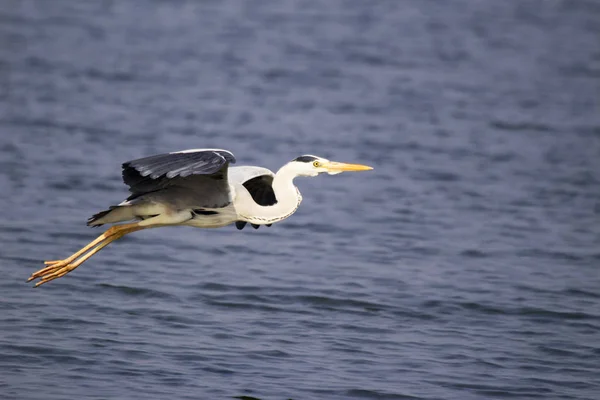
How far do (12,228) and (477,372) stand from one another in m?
5.93

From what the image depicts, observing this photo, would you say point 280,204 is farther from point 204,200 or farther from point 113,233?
point 113,233

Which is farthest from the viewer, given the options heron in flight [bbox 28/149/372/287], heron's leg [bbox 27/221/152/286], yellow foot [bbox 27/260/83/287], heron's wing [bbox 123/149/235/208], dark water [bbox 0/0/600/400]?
dark water [bbox 0/0/600/400]

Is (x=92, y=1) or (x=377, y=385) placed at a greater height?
(x=92, y=1)

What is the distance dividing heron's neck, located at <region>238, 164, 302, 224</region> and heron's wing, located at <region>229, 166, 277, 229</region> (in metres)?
0.26

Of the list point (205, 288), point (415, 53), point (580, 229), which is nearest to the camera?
point (205, 288)

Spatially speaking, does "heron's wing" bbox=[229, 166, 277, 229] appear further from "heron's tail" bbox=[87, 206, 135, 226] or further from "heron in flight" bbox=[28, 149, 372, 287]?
"heron's tail" bbox=[87, 206, 135, 226]

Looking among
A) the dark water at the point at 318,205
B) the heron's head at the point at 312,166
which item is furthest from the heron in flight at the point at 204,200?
the dark water at the point at 318,205

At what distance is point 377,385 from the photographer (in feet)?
34.0

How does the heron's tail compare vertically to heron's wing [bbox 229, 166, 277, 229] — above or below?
below

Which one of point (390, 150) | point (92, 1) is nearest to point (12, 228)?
point (390, 150)

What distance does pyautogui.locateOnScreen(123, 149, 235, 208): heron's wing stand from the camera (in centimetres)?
901

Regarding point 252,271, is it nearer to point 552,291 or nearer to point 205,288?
point 205,288

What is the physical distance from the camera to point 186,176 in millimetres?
9359

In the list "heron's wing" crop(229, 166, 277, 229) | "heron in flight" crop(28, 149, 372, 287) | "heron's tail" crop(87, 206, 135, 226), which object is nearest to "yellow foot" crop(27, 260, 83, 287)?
"heron in flight" crop(28, 149, 372, 287)
